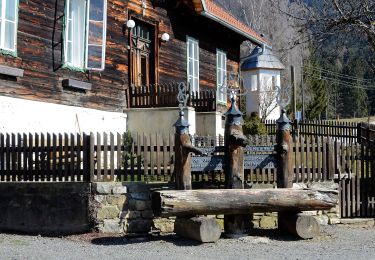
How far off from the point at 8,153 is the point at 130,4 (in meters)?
7.85

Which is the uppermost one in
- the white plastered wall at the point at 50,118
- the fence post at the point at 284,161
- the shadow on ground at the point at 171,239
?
the white plastered wall at the point at 50,118

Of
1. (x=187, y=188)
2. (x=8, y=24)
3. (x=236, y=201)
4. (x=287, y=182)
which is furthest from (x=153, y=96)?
(x=236, y=201)

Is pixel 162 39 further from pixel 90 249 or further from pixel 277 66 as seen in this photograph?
pixel 277 66

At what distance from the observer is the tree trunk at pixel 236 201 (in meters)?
8.66

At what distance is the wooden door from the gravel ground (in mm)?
8326

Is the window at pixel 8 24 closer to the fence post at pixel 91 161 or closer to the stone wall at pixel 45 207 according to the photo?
the stone wall at pixel 45 207

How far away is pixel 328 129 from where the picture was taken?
933 inches

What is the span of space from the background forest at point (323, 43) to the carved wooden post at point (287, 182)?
5735 mm

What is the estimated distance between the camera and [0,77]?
12133mm

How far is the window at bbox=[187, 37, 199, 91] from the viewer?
2030cm

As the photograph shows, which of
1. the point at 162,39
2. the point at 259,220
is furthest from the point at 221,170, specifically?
the point at 162,39

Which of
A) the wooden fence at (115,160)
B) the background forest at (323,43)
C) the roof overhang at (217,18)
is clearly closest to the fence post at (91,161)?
the wooden fence at (115,160)

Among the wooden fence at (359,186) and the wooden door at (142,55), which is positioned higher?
the wooden door at (142,55)

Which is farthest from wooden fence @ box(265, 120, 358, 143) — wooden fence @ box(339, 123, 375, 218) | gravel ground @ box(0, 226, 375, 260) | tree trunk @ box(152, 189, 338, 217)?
tree trunk @ box(152, 189, 338, 217)
